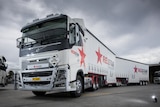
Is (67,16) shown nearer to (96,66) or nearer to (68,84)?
(68,84)

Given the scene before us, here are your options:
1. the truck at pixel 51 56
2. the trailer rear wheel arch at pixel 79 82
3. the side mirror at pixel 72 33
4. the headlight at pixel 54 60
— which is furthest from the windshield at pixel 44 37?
the trailer rear wheel arch at pixel 79 82

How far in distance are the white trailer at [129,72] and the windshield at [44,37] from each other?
45.6 feet

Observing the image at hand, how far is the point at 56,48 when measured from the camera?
6898 millimetres

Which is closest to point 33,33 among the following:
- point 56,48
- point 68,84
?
point 56,48

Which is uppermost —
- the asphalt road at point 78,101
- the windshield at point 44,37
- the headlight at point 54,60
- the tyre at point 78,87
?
the windshield at point 44,37

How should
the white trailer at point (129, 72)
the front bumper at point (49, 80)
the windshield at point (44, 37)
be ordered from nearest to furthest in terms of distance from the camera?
the front bumper at point (49, 80)
the windshield at point (44, 37)
the white trailer at point (129, 72)

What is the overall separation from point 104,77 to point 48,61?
8.25 m

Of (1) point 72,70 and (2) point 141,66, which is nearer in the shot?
(1) point 72,70

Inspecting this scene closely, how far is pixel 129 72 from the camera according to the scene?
81.5 feet

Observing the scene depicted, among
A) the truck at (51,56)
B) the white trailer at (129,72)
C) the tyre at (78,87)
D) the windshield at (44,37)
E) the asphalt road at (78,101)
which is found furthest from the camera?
the white trailer at (129,72)

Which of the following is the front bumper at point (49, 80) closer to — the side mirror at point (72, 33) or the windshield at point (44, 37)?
the windshield at point (44, 37)

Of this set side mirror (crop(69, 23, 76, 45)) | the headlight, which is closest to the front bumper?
the headlight

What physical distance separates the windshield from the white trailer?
1391cm

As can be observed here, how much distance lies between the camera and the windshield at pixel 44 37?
6.96 metres
